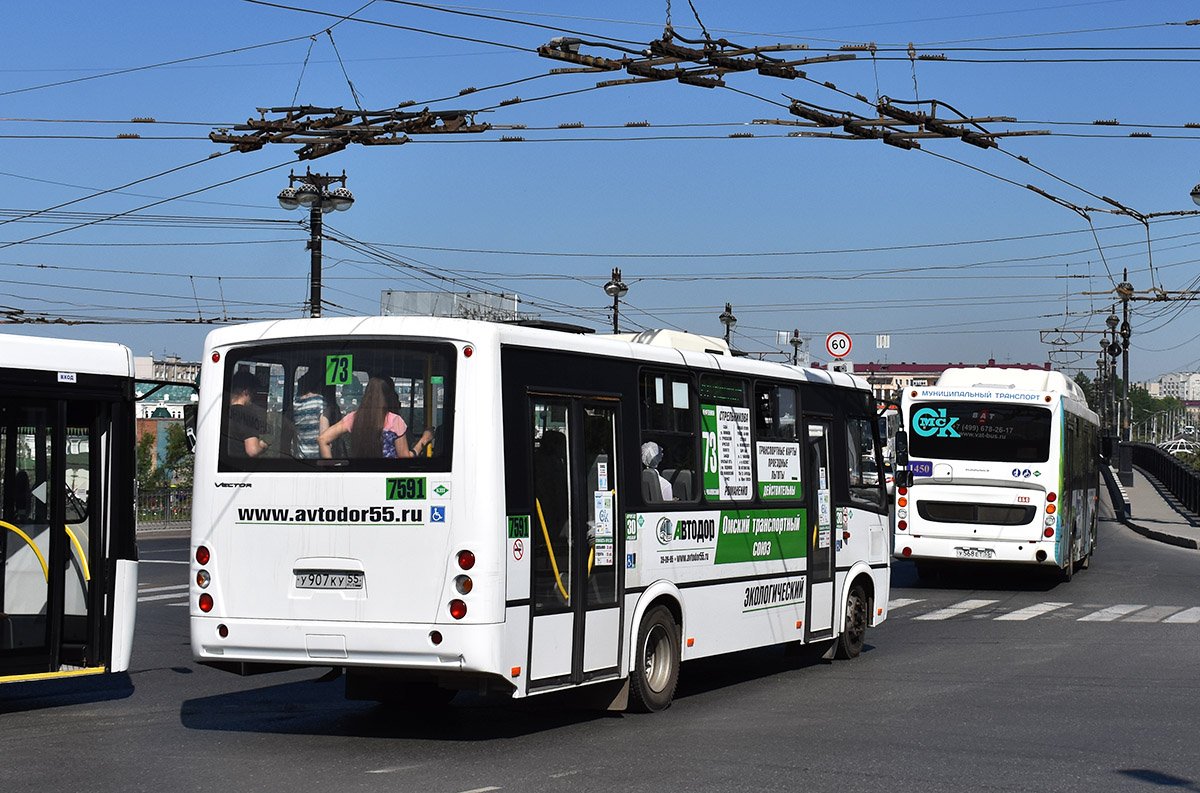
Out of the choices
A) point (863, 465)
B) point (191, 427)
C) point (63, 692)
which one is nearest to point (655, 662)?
point (191, 427)

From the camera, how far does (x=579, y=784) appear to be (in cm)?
833

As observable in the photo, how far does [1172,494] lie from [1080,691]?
152 feet

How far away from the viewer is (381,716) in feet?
36.7

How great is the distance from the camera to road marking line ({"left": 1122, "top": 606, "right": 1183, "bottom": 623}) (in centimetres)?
1878

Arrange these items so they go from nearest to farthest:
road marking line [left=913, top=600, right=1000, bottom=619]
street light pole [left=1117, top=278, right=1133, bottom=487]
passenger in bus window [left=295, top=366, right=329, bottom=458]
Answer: passenger in bus window [left=295, top=366, right=329, bottom=458] < road marking line [left=913, top=600, right=1000, bottom=619] < street light pole [left=1117, top=278, right=1133, bottom=487]

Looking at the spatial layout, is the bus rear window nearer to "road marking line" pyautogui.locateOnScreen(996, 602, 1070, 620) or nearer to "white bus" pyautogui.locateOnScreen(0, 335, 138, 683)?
"white bus" pyautogui.locateOnScreen(0, 335, 138, 683)

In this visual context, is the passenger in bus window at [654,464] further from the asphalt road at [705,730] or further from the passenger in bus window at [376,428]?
the passenger in bus window at [376,428]

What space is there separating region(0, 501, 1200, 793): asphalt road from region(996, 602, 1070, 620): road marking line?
2949 millimetres

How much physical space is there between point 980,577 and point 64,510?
61.1ft

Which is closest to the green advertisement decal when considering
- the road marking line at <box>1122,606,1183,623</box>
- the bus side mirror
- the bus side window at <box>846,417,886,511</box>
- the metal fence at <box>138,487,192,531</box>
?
the bus side window at <box>846,417,886,511</box>

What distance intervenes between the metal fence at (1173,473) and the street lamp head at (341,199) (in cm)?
2839

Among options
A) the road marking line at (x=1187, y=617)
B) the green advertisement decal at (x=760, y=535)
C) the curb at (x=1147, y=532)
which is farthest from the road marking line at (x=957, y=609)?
the curb at (x=1147, y=532)

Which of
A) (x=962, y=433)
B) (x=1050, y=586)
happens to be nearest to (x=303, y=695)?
(x=962, y=433)

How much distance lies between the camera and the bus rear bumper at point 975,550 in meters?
22.8
